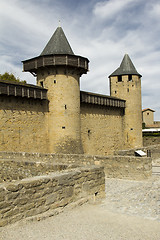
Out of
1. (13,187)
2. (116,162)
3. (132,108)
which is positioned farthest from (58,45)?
(13,187)

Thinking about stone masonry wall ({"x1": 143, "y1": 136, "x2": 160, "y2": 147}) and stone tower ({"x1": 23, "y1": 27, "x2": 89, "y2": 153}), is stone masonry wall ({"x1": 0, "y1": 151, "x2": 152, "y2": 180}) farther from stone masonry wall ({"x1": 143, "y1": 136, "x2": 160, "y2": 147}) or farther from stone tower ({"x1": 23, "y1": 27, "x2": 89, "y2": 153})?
stone masonry wall ({"x1": 143, "y1": 136, "x2": 160, "y2": 147})

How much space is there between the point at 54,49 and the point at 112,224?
14010 millimetres

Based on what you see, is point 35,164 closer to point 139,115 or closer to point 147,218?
point 147,218

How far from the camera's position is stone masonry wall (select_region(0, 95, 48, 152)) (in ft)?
44.1

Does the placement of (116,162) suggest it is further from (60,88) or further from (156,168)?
(60,88)

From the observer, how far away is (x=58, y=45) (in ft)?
52.8

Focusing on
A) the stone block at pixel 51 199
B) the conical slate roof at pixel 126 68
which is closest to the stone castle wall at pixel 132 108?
the conical slate roof at pixel 126 68

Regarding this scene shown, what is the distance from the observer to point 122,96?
2391 centimetres

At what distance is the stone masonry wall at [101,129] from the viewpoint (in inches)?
747

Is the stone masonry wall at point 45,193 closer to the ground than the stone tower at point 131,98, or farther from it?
closer to the ground

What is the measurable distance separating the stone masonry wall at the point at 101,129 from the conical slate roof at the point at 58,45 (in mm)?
4625

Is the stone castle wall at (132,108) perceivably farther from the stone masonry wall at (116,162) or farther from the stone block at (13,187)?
the stone block at (13,187)

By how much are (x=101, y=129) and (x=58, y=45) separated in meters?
8.18

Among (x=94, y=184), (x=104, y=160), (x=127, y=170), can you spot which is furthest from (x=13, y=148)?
(x=94, y=184)
